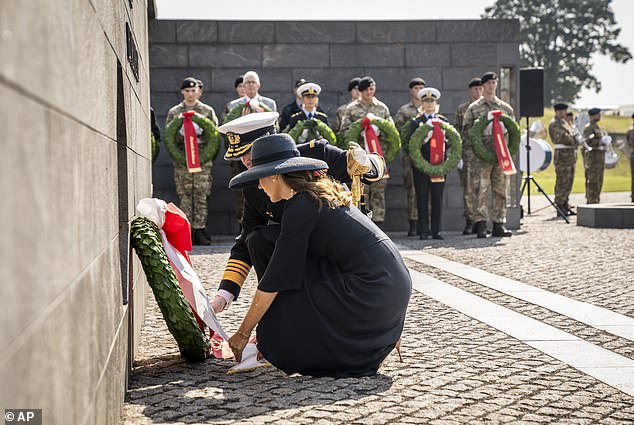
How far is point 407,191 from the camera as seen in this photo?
16797mm

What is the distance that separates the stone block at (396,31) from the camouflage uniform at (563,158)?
5.69 meters

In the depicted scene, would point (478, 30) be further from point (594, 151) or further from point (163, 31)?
point (594, 151)

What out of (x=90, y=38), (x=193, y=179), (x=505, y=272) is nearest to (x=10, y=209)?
(x=90, y=38)

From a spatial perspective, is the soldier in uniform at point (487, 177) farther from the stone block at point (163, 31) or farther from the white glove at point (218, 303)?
the white glove at point (218, 303)

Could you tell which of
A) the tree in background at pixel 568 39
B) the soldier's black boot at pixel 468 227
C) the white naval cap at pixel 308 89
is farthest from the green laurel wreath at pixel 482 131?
the tree in background at pixel 568 39

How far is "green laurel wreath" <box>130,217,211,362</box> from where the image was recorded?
531 centimetres

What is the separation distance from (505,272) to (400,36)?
8128mm

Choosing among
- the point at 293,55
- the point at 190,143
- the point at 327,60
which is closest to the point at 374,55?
the point at 327,60

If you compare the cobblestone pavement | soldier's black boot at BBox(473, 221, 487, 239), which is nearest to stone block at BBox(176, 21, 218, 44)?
soldier's black boot at BBox(473, 221, 487, 239)

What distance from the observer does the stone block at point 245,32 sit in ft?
56.2

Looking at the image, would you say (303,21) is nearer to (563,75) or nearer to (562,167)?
(562,167)

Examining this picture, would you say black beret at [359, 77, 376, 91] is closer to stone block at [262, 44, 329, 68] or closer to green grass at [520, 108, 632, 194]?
stone block at [262, 44, 329, 68]

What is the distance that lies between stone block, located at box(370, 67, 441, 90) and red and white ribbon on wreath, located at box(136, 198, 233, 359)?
12.0m

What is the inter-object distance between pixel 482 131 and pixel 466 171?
1364 mm
